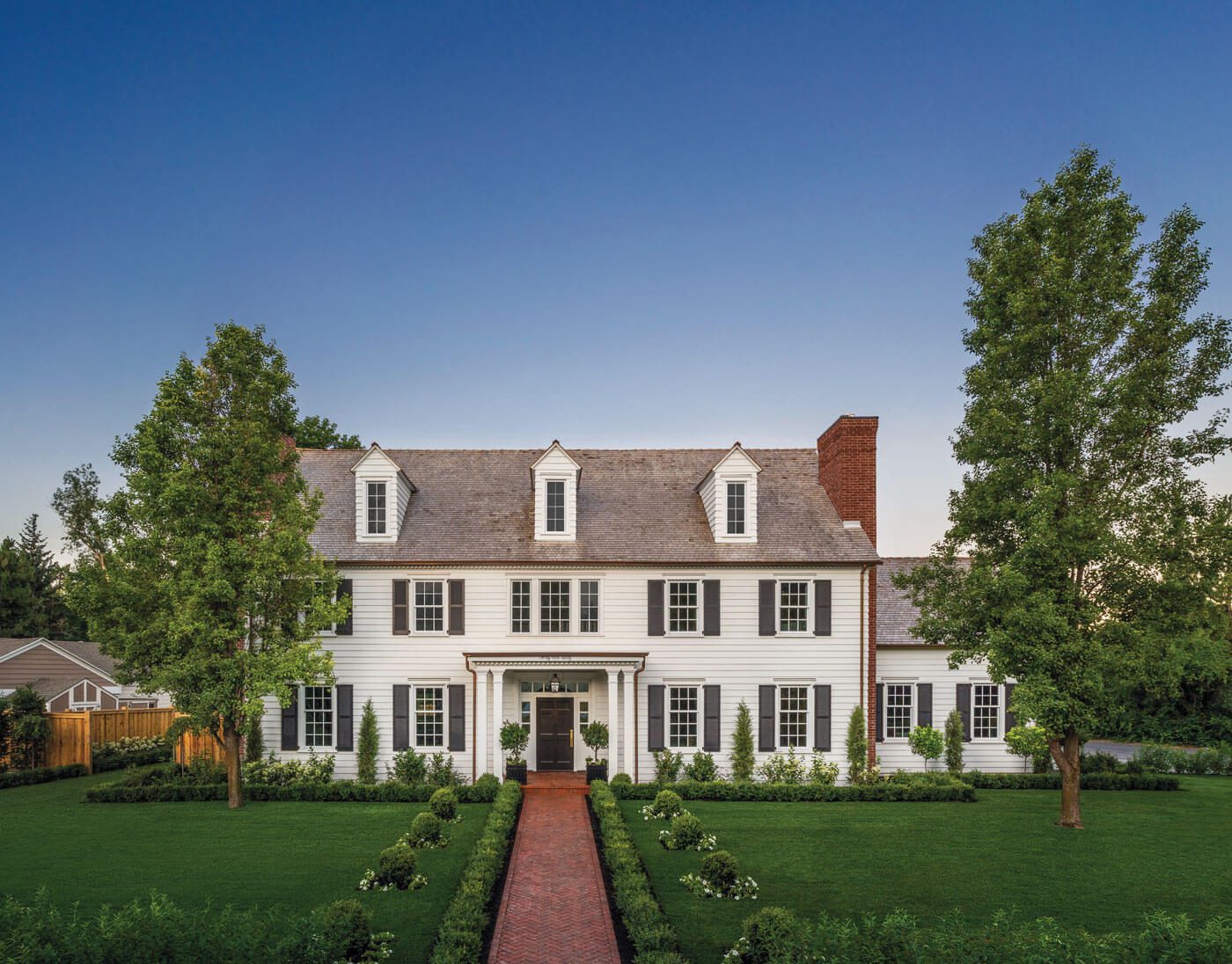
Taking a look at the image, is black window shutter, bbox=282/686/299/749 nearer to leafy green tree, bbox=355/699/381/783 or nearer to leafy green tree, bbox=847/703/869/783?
leafy green tree, bbox=355/699/381/783

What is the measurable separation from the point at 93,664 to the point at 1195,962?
43.7 m

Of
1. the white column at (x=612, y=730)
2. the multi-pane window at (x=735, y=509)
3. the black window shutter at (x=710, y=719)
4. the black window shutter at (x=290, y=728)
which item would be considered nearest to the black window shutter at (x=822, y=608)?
the multi-pane window at (x=735, y=509)

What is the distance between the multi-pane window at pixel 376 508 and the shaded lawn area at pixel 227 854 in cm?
754

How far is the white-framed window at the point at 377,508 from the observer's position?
2294 centimetres

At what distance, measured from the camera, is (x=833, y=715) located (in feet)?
73.0

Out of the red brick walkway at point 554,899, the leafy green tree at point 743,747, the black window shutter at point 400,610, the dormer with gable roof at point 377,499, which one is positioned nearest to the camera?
the red brick walkway at point 554,899

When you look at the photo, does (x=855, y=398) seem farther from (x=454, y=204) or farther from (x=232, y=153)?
(x=232, y=153)

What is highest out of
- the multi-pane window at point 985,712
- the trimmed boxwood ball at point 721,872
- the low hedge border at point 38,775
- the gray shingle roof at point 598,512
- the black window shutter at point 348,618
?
the gray shingle roof at point 598,512

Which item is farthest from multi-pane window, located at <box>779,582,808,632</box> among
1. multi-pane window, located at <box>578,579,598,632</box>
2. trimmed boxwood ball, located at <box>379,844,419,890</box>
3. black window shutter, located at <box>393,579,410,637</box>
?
trimmed boxwood ball, located at <box>379,844,419,890</box>

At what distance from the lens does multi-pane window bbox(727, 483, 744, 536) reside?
23.1 m

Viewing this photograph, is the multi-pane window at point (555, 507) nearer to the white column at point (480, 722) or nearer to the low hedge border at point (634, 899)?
the white column at point (480, 722)

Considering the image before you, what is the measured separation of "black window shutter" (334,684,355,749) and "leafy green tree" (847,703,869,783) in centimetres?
1389

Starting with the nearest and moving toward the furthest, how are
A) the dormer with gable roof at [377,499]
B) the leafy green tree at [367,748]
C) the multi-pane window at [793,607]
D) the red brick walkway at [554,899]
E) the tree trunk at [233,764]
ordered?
1. the red brick walkway at [554,899]
2. the tree trunk at [233,764]
3. the leafy green tree at [367,748]
4. the multi-pane window at [793,607]
5. the dormer with gable roof at [377,499]

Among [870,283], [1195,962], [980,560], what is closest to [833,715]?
[980,560]
